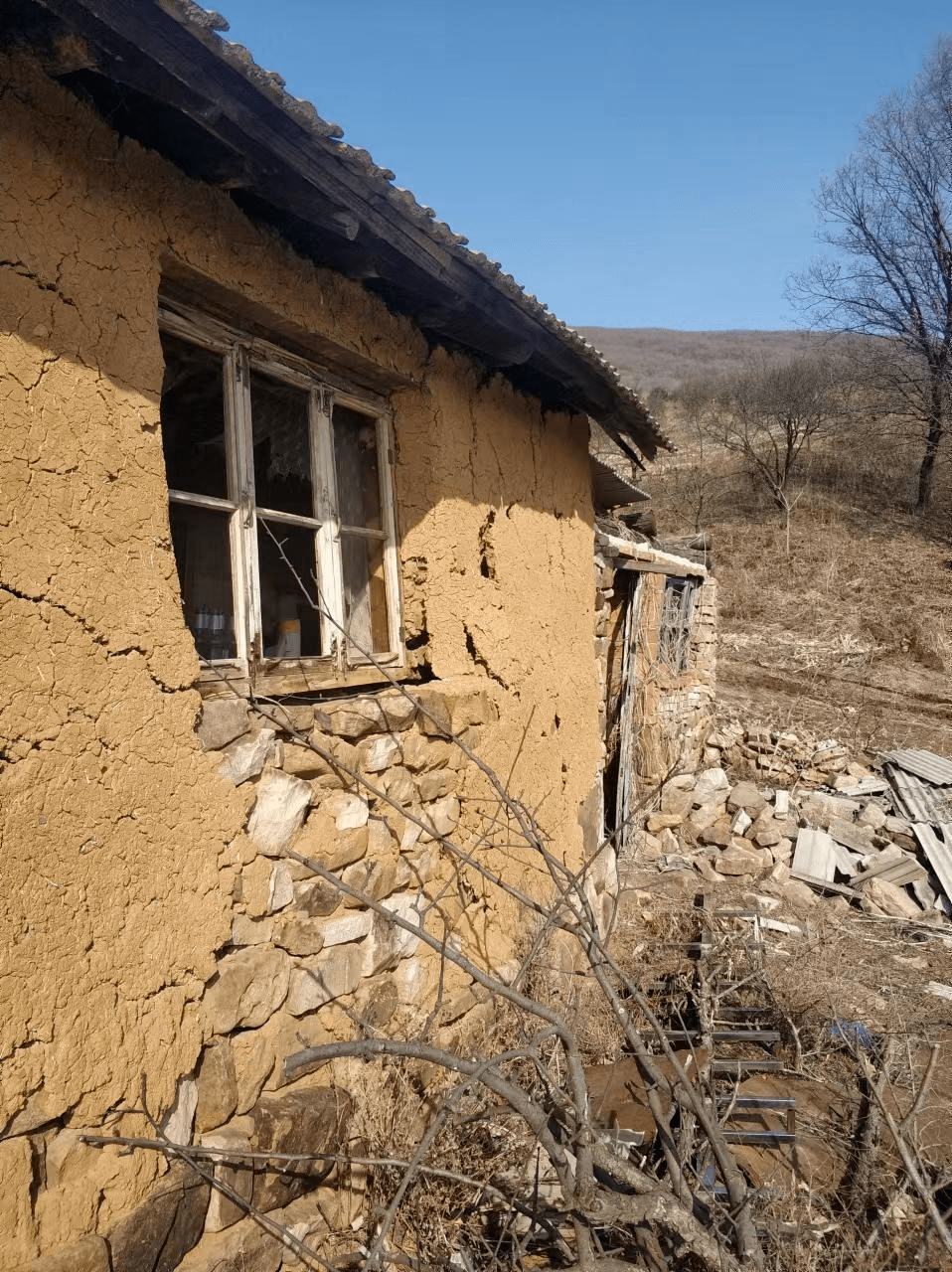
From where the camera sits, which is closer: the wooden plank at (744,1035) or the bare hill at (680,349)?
the wooden plank at (744,1035)

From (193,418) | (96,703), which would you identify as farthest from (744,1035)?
(193,418)

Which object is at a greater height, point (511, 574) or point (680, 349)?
point (680, 349)

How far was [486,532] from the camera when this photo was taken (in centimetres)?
402

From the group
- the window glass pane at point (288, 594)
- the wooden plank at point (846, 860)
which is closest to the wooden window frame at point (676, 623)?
the wooden plank at point (846, 860)

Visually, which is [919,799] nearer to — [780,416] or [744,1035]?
[744,1035]

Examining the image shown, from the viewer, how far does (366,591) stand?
3.56m

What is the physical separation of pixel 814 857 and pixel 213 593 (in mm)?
5860

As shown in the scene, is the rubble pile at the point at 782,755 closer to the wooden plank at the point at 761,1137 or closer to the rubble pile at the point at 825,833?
the rubble pile at the point at 825,833

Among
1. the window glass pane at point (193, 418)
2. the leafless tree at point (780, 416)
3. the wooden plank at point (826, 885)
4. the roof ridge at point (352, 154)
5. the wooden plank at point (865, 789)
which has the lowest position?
the wooden plank at point (826, 885)

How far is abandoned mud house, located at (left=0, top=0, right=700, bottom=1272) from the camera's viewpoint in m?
2.03

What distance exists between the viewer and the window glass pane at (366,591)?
347cm

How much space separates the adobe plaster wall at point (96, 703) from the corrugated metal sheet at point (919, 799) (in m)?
7.07

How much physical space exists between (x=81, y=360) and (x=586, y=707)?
3.44 m

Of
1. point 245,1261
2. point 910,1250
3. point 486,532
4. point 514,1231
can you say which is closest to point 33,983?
point 245,1261
